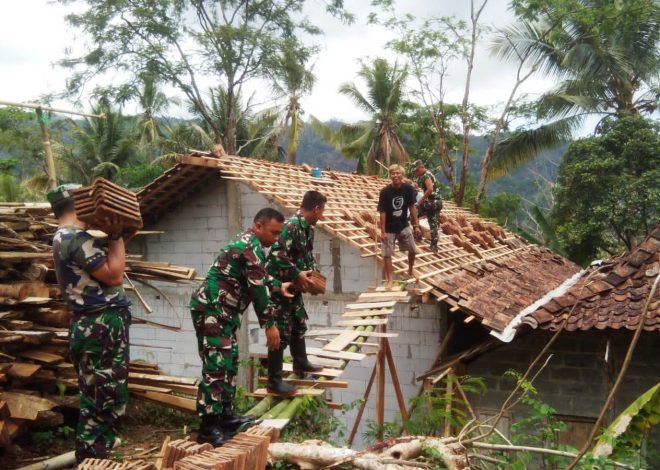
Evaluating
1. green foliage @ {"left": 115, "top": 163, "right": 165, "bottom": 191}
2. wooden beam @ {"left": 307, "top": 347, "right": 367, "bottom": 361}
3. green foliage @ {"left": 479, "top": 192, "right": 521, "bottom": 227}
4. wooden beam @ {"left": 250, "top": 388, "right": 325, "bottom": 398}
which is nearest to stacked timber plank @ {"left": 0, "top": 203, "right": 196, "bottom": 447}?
wooden beam @ {"left": 250, "top": 388, "right": 325, "bottom": 398}

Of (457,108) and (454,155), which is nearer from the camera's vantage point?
(457,108)

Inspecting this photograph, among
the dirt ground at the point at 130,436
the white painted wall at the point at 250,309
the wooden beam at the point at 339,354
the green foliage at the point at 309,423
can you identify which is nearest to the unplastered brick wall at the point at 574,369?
the white painted wall at the point at 250,309

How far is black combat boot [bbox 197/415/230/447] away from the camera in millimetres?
3926

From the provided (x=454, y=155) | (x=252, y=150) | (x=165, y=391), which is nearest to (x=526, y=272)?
(x=165, y=391)

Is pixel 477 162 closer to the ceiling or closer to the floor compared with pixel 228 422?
closer to the ceiling

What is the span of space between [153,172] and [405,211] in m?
15.4

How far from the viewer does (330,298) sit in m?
9.95

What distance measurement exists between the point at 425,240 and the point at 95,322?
25.4 ft

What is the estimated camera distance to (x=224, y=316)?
4055mm

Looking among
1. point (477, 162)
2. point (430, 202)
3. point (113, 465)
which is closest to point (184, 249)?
point (430, 202)

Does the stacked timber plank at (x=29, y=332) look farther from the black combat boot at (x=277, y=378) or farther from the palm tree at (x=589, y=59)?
the palm tree at (x=589, y=59)

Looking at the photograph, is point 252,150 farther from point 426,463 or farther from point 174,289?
point 426,463

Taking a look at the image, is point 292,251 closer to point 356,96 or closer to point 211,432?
point 211,432

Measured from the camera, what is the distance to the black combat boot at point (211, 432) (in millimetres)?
3926
